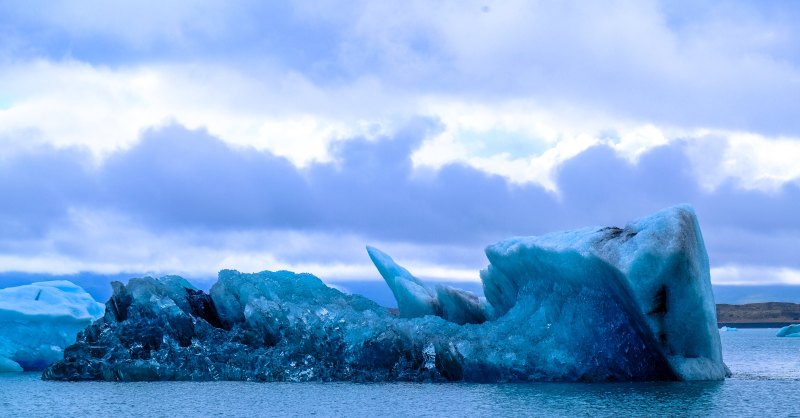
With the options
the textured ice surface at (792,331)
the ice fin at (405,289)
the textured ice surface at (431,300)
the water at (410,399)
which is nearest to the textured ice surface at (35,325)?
the water at (410,399)

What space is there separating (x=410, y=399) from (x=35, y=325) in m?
16.6

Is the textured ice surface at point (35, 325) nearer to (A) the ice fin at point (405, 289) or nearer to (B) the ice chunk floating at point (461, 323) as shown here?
(B) the ice chunk floating at point (461, 323)

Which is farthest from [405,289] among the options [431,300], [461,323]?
[461,323]

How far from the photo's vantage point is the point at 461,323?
83.6 ft

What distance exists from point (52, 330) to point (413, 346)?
1395 centimetres

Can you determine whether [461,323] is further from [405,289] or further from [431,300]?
[405,289]

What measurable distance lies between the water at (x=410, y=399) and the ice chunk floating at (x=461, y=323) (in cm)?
90

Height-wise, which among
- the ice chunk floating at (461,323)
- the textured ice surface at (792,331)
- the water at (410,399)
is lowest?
the water at (410,399)

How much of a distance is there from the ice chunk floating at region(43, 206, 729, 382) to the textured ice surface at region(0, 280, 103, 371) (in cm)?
527

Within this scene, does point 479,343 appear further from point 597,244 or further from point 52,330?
point 52,330

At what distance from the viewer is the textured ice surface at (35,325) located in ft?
Answer: 96.5

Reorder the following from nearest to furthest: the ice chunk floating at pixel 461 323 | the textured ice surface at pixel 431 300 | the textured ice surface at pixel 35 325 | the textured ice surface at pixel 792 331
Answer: the ice chunk floating at pixel 461 323
the textured ice surface at pixel 431 300
the textured ice surface at pixel 35 325
the textured ice surface at pixel 792 331

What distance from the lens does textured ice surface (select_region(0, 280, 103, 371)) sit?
29406 mm

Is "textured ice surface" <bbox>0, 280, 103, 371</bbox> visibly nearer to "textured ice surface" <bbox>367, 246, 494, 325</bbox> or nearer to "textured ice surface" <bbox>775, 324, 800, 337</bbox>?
"textured ice surface" <bbox>367, 246, 494, 325</bbox>
